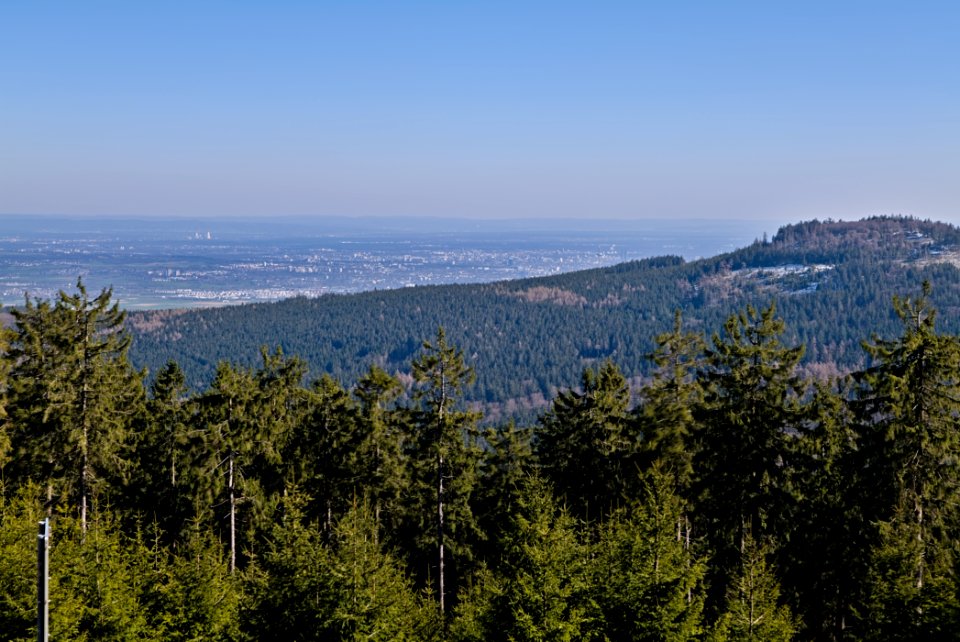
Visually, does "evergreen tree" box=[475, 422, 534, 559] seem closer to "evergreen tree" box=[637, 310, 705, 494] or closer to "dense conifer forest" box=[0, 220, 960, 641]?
"dense conifer forest" box=[0, 220, 960, 641]

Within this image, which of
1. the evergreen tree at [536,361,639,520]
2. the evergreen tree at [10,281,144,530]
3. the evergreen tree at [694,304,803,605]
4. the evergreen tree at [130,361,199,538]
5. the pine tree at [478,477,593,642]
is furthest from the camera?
the evergreen tree at [130,361,199,538]

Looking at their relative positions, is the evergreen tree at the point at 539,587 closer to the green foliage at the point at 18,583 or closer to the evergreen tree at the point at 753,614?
the evergreen tree at the point at 753,614

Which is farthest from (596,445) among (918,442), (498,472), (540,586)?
(540,586)

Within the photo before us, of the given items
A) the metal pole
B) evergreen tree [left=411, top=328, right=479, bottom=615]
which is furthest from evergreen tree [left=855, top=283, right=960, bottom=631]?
the metal pole

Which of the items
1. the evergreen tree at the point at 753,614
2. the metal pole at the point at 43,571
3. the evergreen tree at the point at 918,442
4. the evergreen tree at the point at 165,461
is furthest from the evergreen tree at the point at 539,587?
the evergreen tree at the point at 165,461

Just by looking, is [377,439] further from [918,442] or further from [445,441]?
[918,442]

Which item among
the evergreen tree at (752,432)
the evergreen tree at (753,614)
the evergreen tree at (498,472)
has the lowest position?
the evergreen tree at (498,472)

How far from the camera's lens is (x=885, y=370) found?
28172 mm

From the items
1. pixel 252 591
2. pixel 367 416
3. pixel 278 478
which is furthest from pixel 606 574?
pixel 278 478

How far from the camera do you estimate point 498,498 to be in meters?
42.8

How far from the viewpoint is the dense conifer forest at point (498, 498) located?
22719mm

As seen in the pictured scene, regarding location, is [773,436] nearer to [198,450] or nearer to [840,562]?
[840,562]

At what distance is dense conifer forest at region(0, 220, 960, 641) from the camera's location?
74.5 feet

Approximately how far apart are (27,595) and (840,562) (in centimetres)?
2484
